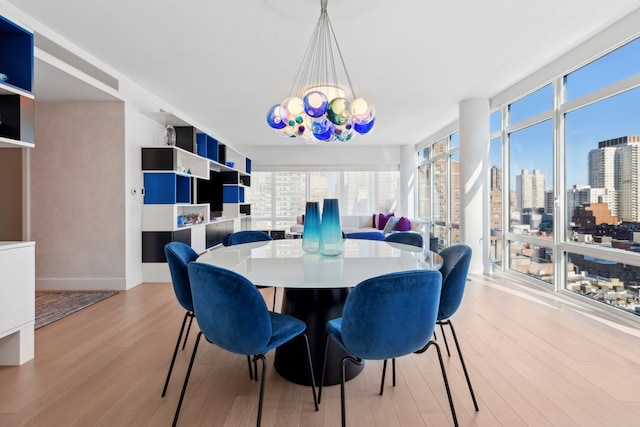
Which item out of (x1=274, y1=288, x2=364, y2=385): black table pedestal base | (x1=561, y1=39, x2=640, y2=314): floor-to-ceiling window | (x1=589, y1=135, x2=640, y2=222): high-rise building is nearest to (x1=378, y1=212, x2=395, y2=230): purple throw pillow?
(x1=561, y1=39, x2=640, y2=314): floor-to-ceiling window

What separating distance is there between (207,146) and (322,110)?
4.15 meters

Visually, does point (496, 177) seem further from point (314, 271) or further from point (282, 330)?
point (282, 330)

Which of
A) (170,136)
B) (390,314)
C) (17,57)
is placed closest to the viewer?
(390,314)

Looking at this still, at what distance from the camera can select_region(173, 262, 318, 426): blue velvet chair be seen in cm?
133

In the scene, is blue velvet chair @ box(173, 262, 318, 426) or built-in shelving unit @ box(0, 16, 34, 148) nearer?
blue velvet chair @ box(173, 262, 318, 426)

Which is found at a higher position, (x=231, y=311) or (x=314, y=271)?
(x=314, y=271)

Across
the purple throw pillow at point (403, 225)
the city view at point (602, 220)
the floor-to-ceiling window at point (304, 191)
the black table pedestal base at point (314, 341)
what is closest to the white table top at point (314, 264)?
the black table pedestal base at point (314, 341)

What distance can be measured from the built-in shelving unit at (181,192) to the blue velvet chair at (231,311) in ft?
11.1

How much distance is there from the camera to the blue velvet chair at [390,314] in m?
1.27

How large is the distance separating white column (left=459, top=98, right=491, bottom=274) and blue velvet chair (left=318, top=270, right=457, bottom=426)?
4108mm

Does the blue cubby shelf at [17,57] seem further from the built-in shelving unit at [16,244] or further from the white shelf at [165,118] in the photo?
the white shelf at [165,118]

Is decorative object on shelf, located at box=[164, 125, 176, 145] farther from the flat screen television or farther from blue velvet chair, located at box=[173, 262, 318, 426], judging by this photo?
blue velvet chair, located at box=[173, 262, 318, 426]

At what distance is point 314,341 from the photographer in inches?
76.9

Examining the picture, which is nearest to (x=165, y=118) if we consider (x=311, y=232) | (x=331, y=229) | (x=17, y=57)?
(x=17, y=57)
